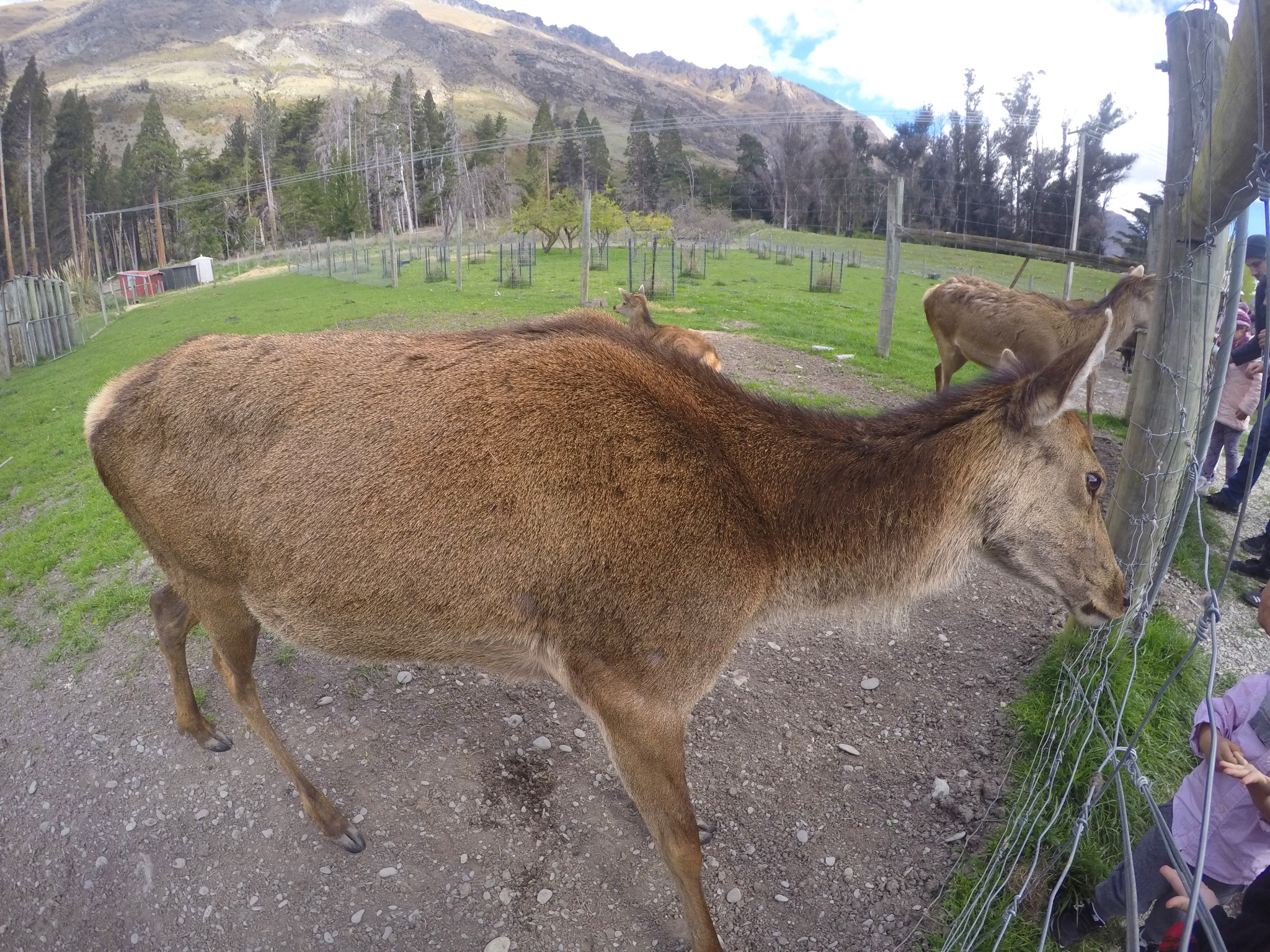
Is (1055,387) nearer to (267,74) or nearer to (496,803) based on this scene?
(496,803)

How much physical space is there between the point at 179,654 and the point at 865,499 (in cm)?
444

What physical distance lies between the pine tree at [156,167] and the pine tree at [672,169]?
4334cm

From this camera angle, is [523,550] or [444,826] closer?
[523,550]

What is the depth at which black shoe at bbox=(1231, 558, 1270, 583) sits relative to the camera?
18.9 feet

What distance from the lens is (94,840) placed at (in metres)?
4.08

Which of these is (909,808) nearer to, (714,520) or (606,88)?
(714,520)

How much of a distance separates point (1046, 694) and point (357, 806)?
4.18 meters

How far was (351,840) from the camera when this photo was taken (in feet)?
12.6

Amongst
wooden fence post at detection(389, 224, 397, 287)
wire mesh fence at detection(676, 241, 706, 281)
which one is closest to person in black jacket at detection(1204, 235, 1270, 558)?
wire mesh fence at detection(676, 241, 706, 281)

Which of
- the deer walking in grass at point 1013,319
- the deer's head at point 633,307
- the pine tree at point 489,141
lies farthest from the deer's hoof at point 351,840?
the pine tree at point 489,141

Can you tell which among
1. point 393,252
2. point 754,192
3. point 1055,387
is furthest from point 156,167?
point 1055,387

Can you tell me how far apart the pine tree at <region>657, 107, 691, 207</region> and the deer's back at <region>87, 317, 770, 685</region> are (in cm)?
6733

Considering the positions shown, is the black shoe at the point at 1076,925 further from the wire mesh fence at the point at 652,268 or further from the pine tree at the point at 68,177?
the pine tree at the point at 68,177

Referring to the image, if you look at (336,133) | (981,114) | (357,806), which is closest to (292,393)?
(357,806)
